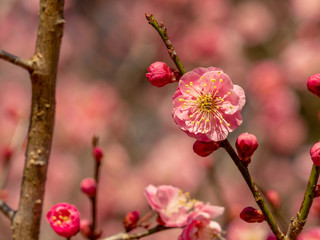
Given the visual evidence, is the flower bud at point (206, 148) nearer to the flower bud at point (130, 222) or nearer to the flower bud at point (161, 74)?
the flower bud at point (161, 74)

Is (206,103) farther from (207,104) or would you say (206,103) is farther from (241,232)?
(241,232)

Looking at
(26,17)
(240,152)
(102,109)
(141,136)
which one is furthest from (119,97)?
(240,152)

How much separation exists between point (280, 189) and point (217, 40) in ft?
4.76

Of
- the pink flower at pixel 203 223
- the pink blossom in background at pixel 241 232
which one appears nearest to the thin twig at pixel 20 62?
the pink flower at pixel 203 223

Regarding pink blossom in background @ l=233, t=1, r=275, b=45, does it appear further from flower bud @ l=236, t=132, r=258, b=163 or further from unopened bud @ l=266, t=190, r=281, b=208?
flower bud @ l=236, t=132, r=258, b=163

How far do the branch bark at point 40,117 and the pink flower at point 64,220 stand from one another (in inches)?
1.2

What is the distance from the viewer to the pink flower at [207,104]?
0.82 meters

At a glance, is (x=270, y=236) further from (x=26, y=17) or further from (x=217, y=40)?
(x=26, y=17)

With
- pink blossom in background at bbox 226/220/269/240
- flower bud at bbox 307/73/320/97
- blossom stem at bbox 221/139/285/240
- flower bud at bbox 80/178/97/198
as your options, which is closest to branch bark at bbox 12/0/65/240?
flower bud at bbox 80/178/97/198

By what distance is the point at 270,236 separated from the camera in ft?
2.94

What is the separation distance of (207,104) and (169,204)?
26 centimetres

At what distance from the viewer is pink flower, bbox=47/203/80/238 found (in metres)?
0.92

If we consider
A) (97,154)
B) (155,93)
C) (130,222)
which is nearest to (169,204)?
(130,222)

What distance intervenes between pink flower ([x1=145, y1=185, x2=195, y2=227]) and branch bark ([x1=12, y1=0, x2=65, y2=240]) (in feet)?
0.83
